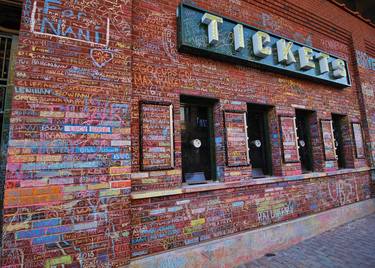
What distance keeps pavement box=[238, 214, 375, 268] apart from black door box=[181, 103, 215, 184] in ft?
5.27

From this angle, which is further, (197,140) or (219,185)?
(197,140)

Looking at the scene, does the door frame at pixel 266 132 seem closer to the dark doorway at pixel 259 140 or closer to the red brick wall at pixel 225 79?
the dark doorway at pixel 259 140

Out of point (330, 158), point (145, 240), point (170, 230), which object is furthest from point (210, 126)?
point (330, 158)

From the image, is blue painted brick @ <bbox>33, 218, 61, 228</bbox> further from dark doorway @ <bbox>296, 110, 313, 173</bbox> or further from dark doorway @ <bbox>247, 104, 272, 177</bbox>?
dark doorway @ <bbox>296, 110, 313, 173</bbox>

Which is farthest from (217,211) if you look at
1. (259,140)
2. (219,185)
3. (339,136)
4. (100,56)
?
(339,136)

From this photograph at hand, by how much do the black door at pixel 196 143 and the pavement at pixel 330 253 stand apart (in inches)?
63.3

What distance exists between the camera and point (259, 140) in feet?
15.0

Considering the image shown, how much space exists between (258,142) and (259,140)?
0.08 meters

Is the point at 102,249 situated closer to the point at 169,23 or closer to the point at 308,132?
the point at 169,23

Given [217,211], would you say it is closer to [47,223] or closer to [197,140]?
[197,140]

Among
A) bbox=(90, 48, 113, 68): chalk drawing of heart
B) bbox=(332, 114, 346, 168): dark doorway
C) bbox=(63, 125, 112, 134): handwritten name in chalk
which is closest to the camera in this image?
bbox=(63, 125, 112, 134): handwritten name in chalk

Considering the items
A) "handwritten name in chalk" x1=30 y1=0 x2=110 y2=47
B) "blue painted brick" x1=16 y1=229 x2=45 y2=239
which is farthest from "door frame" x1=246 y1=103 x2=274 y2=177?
"blue painted brick" x1=16 y1=229 x2=45 y2=239

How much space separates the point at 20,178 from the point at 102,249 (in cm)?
118

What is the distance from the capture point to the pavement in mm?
3387
